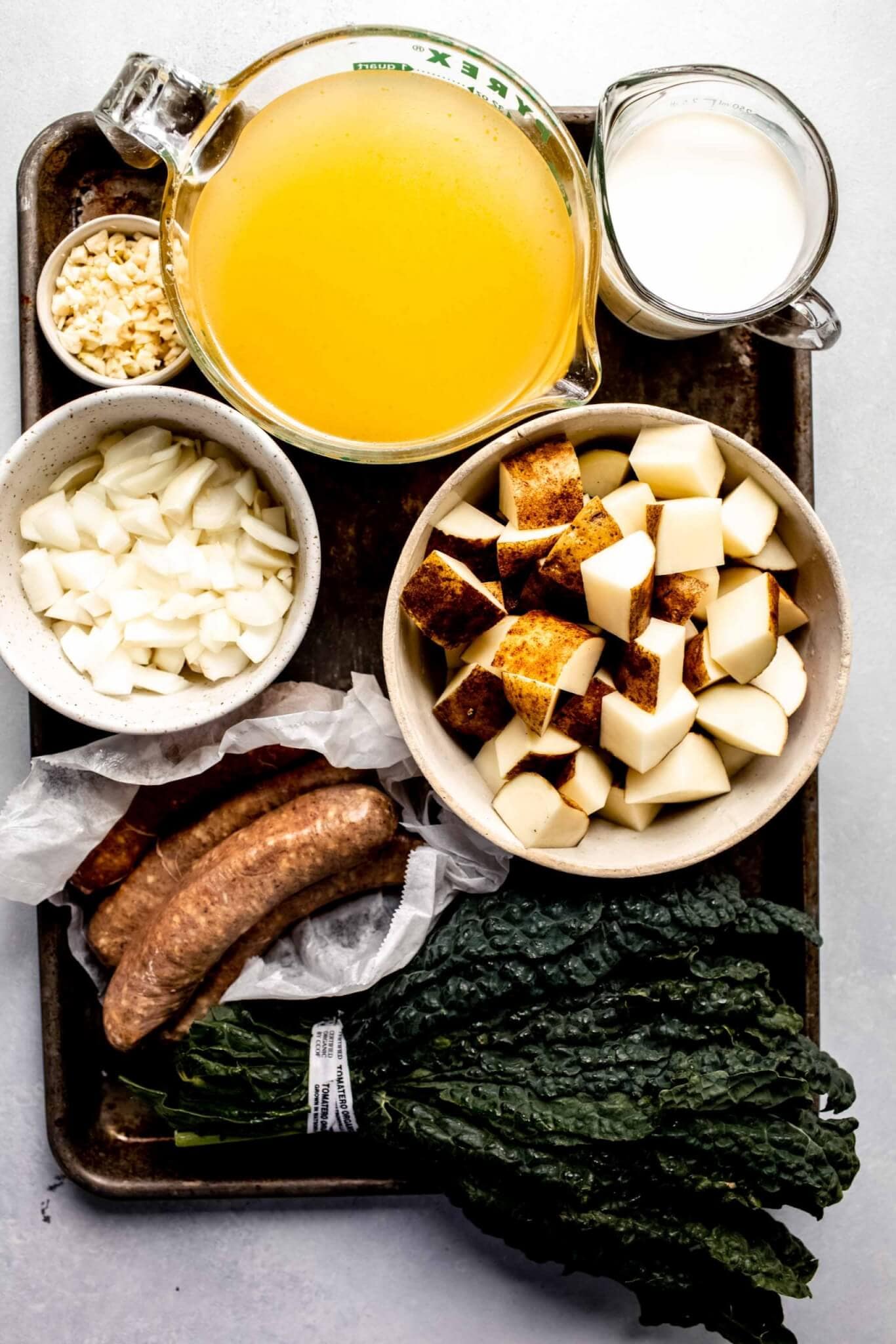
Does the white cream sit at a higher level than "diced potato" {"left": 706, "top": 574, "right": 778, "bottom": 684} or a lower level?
higher

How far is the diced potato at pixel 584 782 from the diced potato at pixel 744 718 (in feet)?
0.56

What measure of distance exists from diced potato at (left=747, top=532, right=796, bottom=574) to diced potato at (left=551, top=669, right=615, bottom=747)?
0.96 feet

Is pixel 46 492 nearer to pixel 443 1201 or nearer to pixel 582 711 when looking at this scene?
pixel 582 711

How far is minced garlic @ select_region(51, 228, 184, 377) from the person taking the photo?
5.56 feet

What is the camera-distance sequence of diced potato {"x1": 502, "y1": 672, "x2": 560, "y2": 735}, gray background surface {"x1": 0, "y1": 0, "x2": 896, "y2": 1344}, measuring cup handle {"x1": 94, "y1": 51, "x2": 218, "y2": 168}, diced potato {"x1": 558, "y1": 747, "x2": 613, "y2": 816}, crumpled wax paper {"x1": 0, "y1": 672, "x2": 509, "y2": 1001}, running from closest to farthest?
measuring cup handle {"x1": 94, "y1": 51, "x2": 218, "y2": 168} → diced potato {"x1": 502, "y1": 672, "x2": 560, "y2": 735} → diced potato {"x1": 558, "y1": 747, "x2": 613, "y2": 816} → crumpled wax paper {"x1": 0, "y1": 672, "x2": 509, "y2": 1001} → gray background surface {"x1": 0, "y1": 0, "x2": 896, "y2": 1344}

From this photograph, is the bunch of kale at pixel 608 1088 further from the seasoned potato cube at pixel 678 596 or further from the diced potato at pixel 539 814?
the seasoned potato cube at pixel 678 596

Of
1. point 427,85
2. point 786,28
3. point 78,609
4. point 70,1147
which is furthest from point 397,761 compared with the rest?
point 786,28

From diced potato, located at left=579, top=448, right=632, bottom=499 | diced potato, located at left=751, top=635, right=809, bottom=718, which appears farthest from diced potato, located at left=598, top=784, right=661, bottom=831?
diced potato, located at left=579, top=448, right=632, bottom=499

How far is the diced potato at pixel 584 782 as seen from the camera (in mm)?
1602

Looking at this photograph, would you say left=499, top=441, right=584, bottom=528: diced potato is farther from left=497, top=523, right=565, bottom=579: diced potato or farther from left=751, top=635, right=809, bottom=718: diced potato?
left=751, top=635, right=809, bottom=718: diced potato

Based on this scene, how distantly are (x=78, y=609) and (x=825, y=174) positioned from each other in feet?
4.19

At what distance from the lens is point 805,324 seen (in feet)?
5.41

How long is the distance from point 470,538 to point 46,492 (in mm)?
670

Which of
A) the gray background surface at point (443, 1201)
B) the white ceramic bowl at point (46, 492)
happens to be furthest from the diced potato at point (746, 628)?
the white ceramic bowl at point (46, 492)
